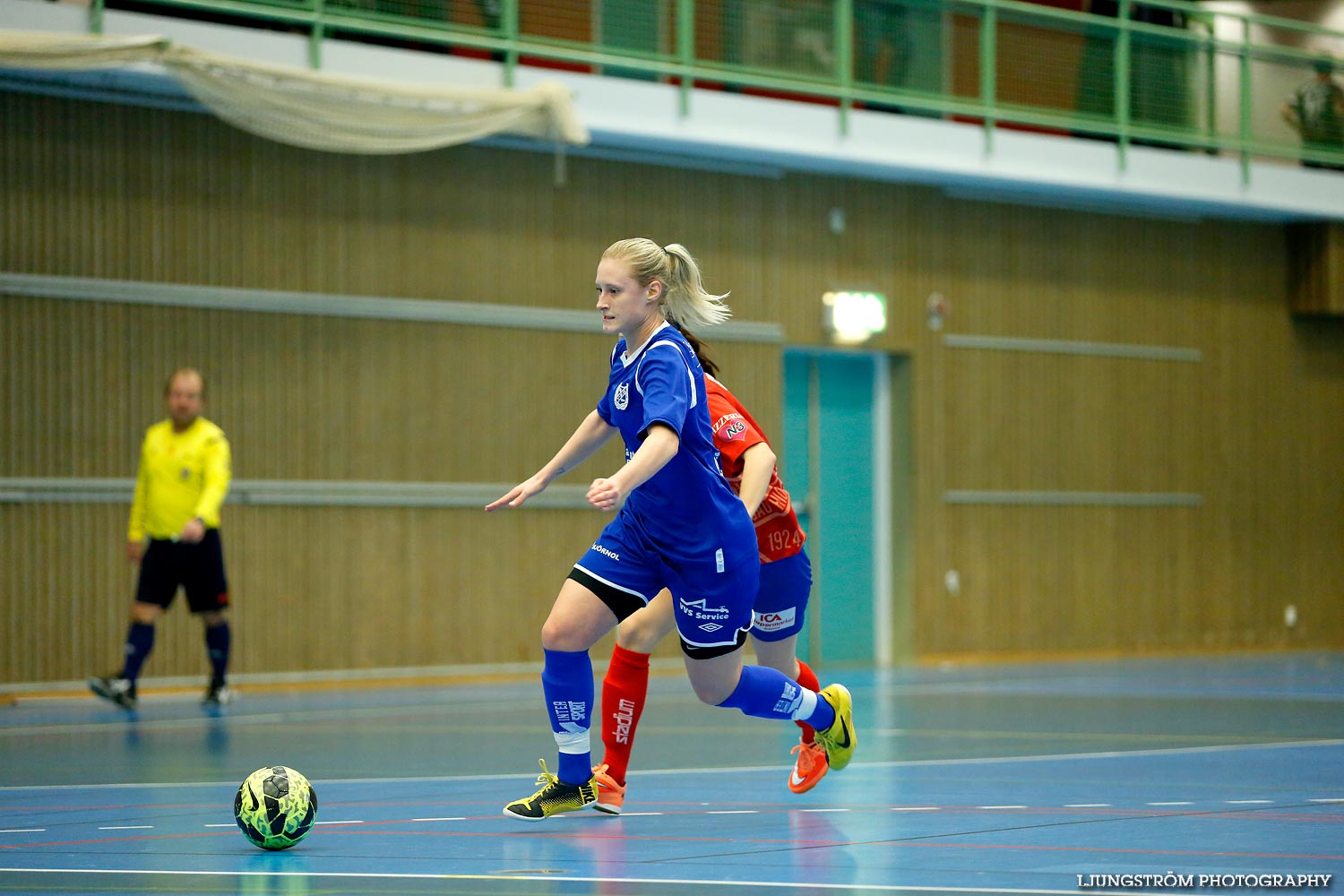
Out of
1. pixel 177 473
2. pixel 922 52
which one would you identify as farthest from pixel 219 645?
pixel 922 52

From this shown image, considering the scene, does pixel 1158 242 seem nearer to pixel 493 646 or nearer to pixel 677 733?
pixel 493 646

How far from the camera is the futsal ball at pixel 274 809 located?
16.6 ft

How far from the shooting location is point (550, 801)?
5707 millimetres

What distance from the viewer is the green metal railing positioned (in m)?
13.5

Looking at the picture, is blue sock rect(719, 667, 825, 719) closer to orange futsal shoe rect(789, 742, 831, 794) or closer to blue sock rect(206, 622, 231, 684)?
orange futsal shoe rect(789, 742, 831, 794)

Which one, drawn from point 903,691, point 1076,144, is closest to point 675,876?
point 903,691

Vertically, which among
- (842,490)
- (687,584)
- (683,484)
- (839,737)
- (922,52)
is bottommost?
(839,737)

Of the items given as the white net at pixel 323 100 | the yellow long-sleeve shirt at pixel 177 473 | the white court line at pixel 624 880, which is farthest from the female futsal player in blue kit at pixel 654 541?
the white net at pixel 323 100

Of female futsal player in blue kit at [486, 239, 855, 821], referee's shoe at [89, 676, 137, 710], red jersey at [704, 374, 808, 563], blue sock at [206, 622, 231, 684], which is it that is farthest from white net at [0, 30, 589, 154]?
female futsal player in blue kit at [486, 239, 855, 821]

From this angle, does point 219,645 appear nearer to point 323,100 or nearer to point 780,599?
point 323,100

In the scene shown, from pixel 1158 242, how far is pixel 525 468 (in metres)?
7.95

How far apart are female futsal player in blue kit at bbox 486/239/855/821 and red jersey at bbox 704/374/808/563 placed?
0.58m

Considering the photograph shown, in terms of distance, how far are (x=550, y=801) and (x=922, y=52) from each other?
11.8 metres

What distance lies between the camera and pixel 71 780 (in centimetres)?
710
